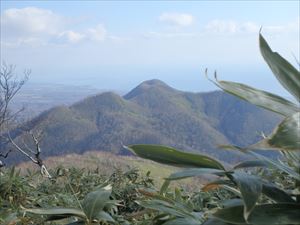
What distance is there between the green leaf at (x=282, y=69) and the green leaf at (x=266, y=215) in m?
0.22

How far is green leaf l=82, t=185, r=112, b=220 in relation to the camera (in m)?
1.14

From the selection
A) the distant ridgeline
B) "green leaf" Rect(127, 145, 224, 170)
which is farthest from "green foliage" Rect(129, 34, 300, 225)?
the distant ridgeline

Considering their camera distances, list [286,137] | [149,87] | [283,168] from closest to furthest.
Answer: [286,137] < [283,168] < [149,87]

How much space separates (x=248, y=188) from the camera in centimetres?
81

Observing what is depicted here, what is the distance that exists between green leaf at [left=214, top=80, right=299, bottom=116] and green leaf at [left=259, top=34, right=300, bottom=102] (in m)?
0.03

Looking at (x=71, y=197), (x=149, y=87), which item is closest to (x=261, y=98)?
(x=71, y=197)

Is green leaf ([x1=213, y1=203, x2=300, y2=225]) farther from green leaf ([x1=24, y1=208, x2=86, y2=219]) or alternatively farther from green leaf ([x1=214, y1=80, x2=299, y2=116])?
green leaf ([x1=24, y1=208, x2=86, y2=219])

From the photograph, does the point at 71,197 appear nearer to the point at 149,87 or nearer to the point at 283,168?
the point at 283,168

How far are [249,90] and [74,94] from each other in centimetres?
11784

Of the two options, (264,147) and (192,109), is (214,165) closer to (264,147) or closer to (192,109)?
(264,147)

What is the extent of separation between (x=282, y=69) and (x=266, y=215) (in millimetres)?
315

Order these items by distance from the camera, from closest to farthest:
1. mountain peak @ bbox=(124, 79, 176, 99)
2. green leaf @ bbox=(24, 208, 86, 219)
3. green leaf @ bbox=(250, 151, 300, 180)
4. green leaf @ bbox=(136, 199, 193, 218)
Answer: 1. green leaf @ bbox=(250, 151, 300, 180)
2. green leaf @ bbox=(136, 199, 193, 218)
3. green leaf @ bbox=(24, 208, 86, 219)
4. mountain peak @ bbox=(124, 79, 176, 99)

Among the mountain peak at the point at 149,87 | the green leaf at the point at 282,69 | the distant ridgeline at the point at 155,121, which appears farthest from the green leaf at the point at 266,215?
the mountain peak at the point at 149,87

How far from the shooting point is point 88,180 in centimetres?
256
